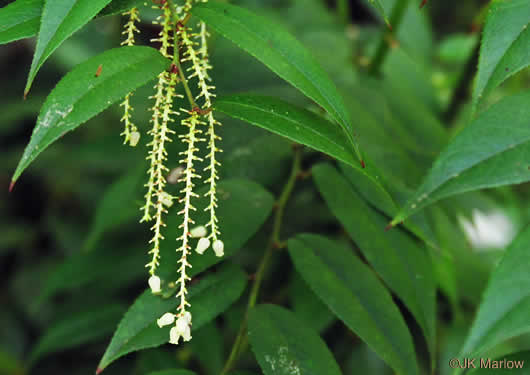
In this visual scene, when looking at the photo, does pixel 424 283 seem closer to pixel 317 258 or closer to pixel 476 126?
pixel 317 258

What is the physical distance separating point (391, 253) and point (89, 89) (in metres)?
0.59

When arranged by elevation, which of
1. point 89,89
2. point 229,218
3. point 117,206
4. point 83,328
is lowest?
point 83,328

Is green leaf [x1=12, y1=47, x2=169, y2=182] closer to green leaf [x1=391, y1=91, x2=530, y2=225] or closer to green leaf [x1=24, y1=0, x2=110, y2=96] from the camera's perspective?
green leaf [x1=24, y1=0, x2=110, y2=96]

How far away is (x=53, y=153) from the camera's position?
93.8 inches

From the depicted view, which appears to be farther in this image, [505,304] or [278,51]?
[278,51]

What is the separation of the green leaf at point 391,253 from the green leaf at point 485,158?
246mm

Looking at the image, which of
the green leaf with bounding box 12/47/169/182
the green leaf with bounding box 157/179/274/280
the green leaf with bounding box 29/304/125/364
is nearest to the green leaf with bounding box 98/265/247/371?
the green leaf with bounding box 157/179/274/280

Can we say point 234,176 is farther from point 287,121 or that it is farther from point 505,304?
point 505,304

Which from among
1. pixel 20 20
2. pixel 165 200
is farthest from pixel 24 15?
pixel 165 200

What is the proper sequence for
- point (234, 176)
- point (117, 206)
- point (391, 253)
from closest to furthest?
point (391, 253) → point (234, 176) → point (117, 206)

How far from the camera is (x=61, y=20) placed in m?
0.67

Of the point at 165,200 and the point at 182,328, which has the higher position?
the point at 165,200

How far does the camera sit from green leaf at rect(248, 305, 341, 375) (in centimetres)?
81

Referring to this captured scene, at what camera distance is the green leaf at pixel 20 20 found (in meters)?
0.72
